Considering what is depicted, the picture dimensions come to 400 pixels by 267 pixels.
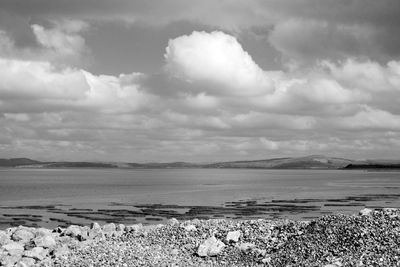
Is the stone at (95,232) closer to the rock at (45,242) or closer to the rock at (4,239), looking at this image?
the rock at (45,242)

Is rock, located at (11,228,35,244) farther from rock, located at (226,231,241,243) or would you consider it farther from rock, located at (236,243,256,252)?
rock, located at (236,243,256,252)

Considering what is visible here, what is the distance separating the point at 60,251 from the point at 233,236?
7.48 meters

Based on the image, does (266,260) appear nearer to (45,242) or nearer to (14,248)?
(45,242)

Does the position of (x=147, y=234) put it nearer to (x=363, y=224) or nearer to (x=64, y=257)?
(x=64, y=257)

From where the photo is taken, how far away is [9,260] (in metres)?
19.2

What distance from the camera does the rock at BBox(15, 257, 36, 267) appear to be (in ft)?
58.5

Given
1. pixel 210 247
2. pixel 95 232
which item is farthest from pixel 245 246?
pixel 95 232

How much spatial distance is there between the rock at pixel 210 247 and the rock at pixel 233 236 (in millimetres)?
566

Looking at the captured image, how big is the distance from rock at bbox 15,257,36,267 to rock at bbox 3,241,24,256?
171 centimetres

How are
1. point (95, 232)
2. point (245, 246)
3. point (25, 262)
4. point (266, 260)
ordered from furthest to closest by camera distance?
point (95, 232) < point (245, 246) < point (25, 262) < point (266, 260)

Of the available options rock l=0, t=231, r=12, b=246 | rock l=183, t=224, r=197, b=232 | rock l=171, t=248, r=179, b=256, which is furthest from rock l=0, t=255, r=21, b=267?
rock l=183, t=224, r=197, b=232

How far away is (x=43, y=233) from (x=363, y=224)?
1610cm

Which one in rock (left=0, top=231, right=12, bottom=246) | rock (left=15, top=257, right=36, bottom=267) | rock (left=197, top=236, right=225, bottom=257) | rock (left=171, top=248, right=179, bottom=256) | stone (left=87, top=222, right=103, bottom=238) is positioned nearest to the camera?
rock (left=15, top=257, right=36, bottom=267)

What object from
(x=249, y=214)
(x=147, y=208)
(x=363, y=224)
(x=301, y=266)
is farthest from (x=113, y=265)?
(x=147, y=208)
